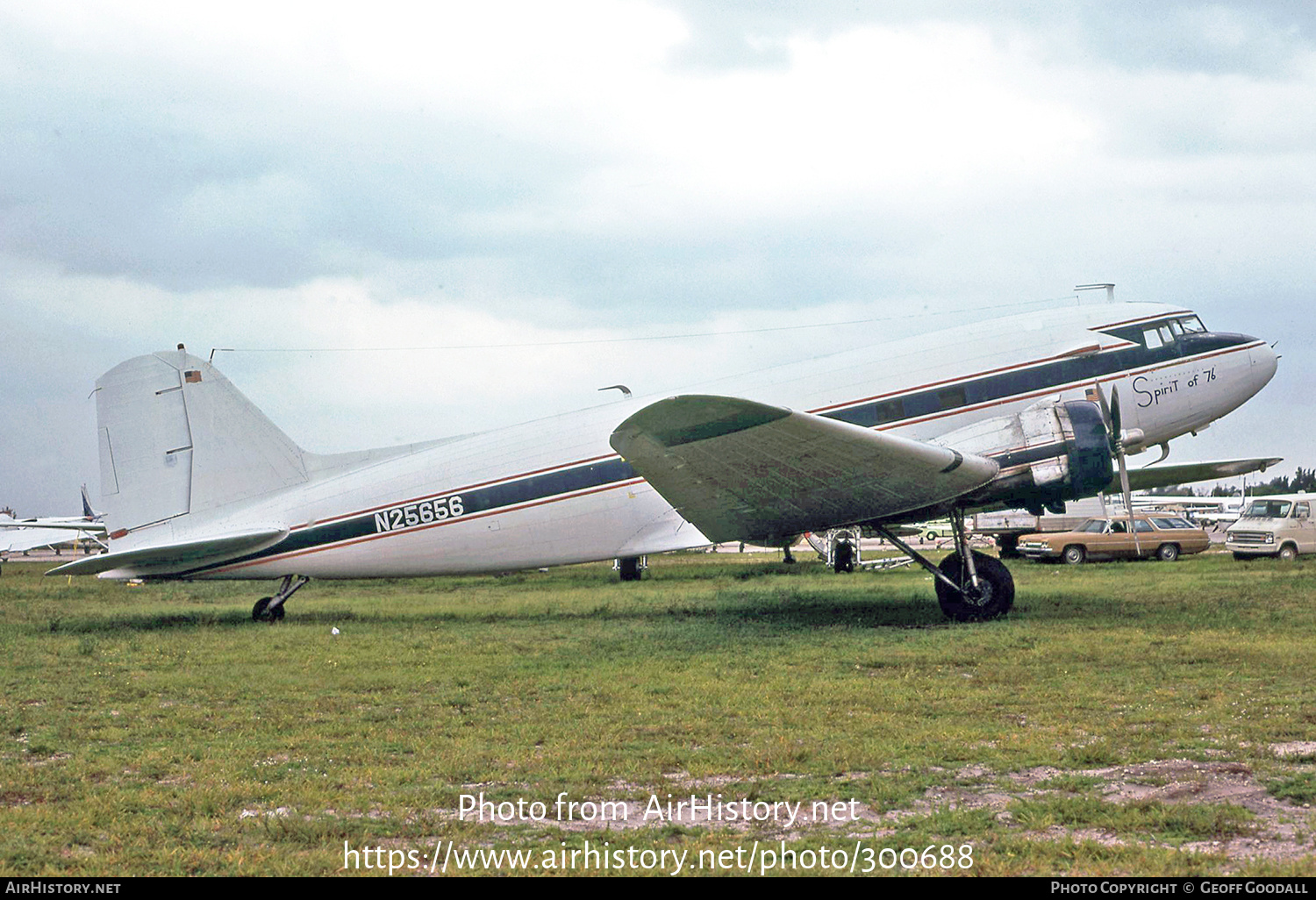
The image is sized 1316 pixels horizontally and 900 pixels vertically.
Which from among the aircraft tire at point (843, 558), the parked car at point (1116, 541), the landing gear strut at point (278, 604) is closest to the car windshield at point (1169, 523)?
the parked car at point (1116, 541)

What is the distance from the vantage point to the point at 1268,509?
30.2m

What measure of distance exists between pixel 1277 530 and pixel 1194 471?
1344cm

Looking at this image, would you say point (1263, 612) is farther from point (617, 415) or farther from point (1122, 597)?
point (617, 415)

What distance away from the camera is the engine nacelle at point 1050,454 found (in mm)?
13102

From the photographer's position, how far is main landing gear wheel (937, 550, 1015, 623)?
13.5 metres

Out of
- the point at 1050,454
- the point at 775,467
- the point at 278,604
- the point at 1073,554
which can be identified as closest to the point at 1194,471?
the point at 1050,454

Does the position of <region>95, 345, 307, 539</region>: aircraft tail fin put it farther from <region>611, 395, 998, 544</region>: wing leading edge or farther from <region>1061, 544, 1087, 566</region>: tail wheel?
<region>1061, 544, 1087, 566</region>: tail wheel

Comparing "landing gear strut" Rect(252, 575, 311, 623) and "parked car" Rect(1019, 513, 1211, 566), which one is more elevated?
"landing gear strut" Rect(252, 575, 311, 623)

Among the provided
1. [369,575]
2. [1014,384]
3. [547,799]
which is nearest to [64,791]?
[547,799]

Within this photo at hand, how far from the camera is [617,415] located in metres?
15.6

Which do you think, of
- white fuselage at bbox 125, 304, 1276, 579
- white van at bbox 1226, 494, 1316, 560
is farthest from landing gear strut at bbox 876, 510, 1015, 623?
white van at bbox 1226, 494, 1316, 560

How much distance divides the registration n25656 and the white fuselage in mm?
19

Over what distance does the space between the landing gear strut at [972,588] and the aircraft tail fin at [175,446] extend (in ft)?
32.5

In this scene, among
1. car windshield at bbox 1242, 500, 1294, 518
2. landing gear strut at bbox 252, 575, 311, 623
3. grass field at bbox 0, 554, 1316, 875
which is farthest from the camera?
car windshield at bbox 1242, 500, 1294, 518
